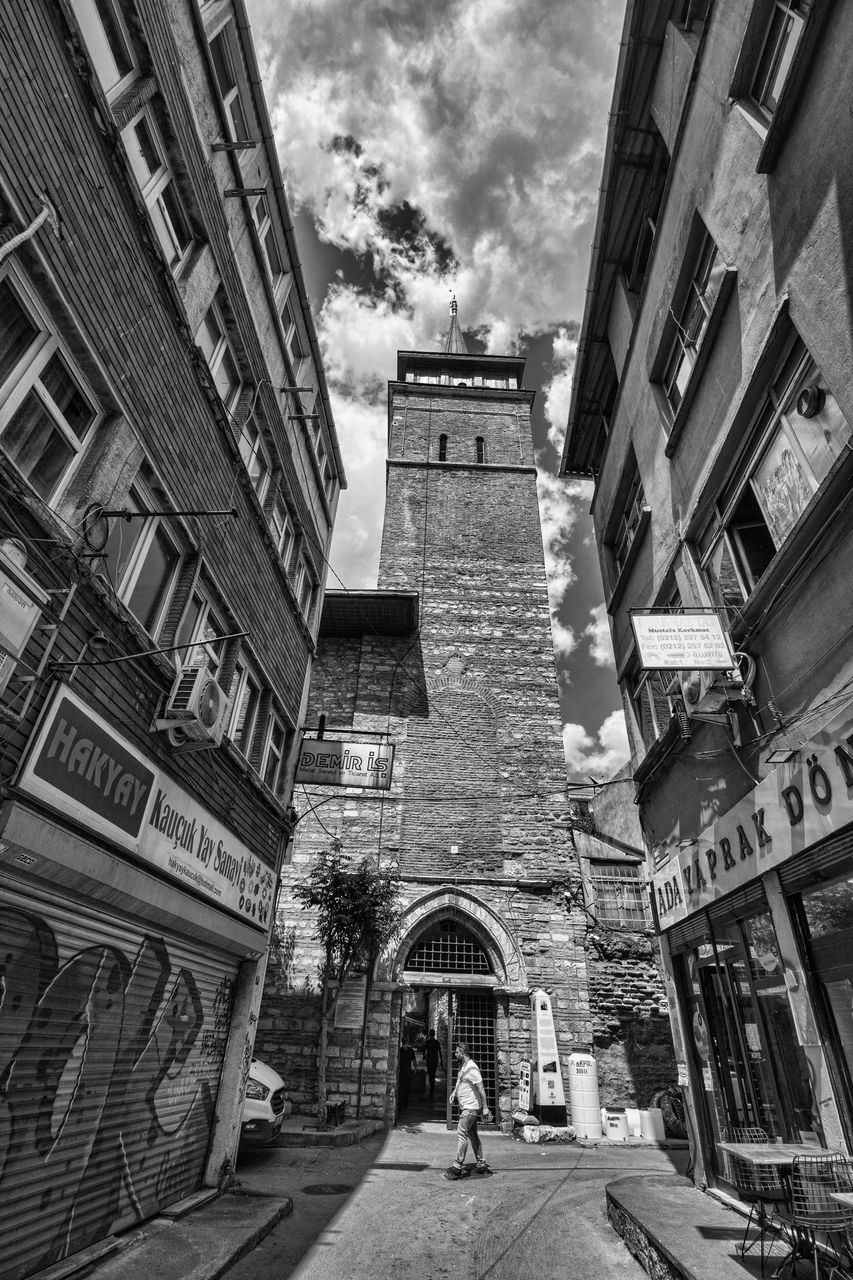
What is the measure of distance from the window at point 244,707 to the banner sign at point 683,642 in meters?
4.53

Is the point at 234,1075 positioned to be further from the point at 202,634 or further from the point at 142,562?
the point at 142,562

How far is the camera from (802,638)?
5.04 metres

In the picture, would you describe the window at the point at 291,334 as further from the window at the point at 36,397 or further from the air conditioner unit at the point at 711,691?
the air conditioner unit at the point at 711,691

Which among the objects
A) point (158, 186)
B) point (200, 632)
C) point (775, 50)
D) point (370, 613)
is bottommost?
point (200, 632)

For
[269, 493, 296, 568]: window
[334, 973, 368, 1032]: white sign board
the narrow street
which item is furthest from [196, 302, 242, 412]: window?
[334, 973, 368, 1032]: white sign board

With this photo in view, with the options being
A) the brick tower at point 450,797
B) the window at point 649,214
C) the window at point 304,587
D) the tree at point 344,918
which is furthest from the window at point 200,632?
the window at point 649,214

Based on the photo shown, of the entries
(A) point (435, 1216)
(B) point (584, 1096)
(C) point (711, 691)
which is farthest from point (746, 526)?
(B) point (584, 1096)

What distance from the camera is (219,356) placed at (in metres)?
7.15

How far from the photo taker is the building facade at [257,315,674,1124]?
1305 cm

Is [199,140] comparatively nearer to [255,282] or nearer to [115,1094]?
[255,282]

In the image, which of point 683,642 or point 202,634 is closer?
point 683,642

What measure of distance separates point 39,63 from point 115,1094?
267 inches

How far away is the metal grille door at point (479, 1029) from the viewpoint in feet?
42.9

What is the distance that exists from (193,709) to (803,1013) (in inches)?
203
